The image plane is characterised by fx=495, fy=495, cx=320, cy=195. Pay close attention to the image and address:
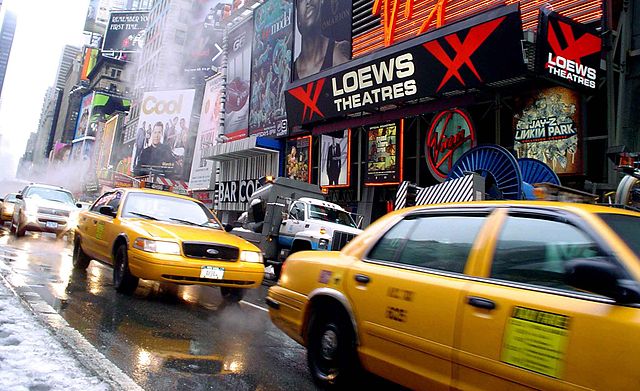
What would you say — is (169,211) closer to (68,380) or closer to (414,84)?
(68,380)

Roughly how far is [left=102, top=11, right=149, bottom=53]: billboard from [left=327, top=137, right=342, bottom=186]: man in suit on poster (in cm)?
10112

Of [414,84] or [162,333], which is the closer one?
[162,333]

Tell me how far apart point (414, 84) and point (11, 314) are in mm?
11783

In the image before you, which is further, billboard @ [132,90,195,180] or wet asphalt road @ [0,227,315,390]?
billboard @ [132,90,195,180]

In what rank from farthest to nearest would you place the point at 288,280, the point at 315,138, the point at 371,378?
the point at 315,138 < the point at 288,280 < the point at 371,378

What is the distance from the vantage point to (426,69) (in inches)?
538

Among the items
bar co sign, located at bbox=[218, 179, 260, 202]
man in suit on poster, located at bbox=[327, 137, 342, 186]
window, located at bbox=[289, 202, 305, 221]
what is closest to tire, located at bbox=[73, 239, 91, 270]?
window, located at bbox=[289, 202, 305, 221]

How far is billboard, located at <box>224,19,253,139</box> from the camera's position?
2916 cm

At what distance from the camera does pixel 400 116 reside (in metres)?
16.1

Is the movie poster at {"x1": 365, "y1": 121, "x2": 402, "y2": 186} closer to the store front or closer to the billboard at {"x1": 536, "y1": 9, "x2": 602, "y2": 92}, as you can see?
the store front

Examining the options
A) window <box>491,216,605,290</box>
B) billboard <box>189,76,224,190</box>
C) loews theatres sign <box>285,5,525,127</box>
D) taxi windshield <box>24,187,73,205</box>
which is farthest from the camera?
billboard <box>189,76,224,190</box>

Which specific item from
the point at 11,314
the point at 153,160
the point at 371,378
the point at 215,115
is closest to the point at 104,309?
the point at 11,314

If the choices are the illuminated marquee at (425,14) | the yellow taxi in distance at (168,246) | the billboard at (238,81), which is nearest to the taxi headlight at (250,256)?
the yellow taxi in distance at (168,246)

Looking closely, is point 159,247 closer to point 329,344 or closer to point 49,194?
point 329,344
